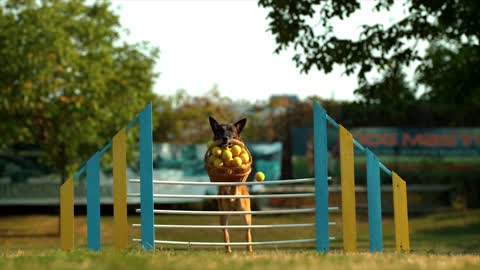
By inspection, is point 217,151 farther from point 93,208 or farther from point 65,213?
point 65,213

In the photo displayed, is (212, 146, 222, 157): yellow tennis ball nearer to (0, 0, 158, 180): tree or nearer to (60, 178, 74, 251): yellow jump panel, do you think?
(60, 178, 74, 251): yellow jump panel

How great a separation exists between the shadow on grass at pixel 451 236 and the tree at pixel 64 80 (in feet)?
32.4

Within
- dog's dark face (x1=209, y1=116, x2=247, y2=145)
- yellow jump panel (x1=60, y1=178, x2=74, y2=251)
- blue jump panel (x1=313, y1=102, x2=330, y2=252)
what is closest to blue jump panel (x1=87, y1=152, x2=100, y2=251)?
yellow jump panel (x1=60, y1=178, x2=74, y2=251)

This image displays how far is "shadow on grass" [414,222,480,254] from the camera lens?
75.5 feet

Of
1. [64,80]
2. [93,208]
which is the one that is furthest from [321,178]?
[64,80]

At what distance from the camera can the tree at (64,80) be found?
27.2m

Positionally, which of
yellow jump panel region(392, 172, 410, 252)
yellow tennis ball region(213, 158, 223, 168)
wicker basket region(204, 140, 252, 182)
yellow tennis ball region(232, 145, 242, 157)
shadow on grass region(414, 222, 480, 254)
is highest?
yellow tennis ball region(232, 145, 242, 157)

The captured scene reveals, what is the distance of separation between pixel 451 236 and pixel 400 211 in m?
16.8

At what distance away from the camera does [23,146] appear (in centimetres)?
3177

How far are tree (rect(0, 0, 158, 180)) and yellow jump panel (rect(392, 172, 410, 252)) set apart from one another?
18.7m

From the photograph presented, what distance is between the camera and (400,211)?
992 cm

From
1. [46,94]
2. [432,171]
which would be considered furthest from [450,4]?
[432,171]

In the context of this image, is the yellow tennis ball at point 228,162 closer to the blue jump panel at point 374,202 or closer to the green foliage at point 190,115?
the blue jump panel at point 374,202

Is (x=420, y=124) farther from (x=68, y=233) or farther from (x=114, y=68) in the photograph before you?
(x=68, y=233)
